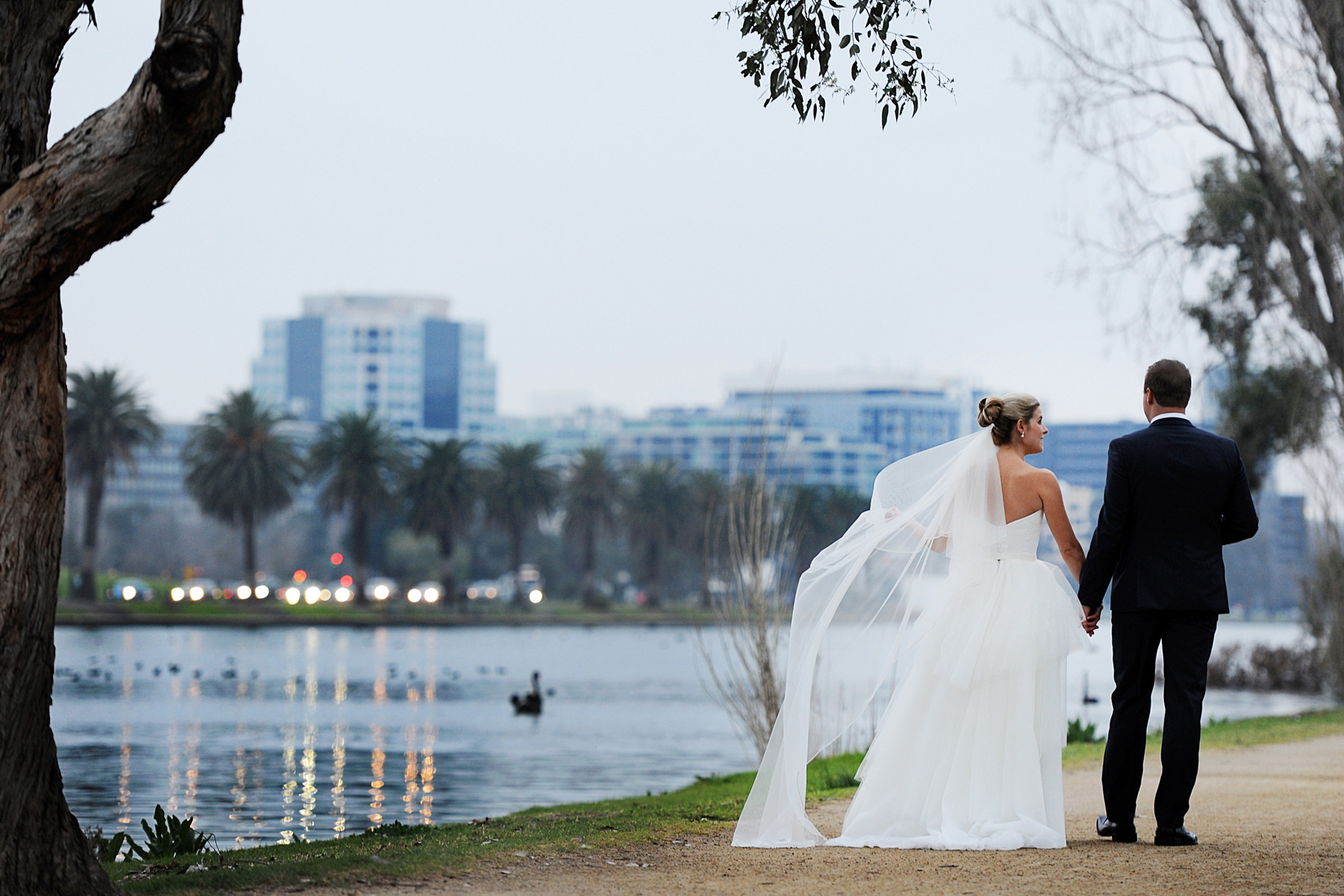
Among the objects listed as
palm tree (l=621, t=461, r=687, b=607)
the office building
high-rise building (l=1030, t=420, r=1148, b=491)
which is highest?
the office building

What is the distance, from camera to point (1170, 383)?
6.91 metres

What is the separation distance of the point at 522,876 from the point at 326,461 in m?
72.7

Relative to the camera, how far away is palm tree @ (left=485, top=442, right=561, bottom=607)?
85625 mm

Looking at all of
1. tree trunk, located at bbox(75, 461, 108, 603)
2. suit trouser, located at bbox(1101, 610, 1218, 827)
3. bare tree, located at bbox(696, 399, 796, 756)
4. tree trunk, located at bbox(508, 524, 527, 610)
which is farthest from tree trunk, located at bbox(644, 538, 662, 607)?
suit trouser, located at bbox(1101, 610, 1218, 827)

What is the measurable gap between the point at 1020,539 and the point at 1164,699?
1.00m

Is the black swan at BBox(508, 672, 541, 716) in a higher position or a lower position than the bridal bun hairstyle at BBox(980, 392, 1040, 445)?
lower

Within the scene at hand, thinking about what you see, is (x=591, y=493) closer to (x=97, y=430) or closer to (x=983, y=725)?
(x=97, y=430)

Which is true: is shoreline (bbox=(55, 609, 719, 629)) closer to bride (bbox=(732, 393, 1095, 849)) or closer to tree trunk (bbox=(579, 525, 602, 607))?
tree trunk (bbox=(579, 525, 602, 607))

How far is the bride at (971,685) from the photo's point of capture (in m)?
6.90

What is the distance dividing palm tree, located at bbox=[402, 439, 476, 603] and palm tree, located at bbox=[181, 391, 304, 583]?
744 centimetres

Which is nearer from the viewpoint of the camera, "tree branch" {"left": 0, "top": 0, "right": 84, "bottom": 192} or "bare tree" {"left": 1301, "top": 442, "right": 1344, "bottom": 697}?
"tree branch" {"left": 0, "top": 0, "right": 84, "bottom": 192}

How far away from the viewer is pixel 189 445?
7544 cm

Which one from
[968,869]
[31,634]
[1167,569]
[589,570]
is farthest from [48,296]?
[589,570]

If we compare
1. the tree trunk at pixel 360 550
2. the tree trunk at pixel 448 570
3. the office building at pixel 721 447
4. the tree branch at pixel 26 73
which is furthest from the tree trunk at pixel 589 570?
the tree branch at pixel 26 73
